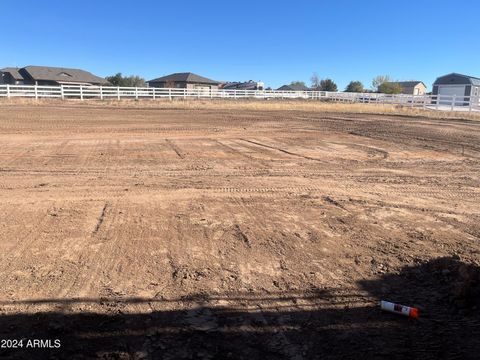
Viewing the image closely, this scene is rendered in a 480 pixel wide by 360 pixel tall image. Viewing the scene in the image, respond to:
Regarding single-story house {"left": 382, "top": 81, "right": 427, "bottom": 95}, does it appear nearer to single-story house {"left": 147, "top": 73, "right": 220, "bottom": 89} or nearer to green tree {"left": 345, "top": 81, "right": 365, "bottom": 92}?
green tree {"left": 345, "top": 81, "right": 365, "bottom": 92}

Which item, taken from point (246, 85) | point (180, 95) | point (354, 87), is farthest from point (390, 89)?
point (180, 95)

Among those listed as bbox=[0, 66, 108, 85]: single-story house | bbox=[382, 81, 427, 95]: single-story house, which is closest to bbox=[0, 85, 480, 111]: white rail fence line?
bbox=[0, 66, 108, 85]: single-story house

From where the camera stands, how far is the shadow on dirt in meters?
3.71

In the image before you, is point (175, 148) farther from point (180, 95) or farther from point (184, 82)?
point (184, 82)

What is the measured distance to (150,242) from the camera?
6008mm

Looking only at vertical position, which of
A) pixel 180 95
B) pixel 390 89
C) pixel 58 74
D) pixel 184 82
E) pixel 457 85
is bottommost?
pixel 180 95

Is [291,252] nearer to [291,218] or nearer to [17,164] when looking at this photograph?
[291,218]

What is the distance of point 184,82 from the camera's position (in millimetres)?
90312

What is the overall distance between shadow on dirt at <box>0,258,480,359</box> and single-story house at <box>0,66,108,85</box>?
76346 mm

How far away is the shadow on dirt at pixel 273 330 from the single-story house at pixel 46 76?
250ft

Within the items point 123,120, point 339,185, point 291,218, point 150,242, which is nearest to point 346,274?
point 291,218

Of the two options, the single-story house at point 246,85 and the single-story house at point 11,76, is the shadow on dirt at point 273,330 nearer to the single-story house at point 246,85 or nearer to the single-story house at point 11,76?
the single-story house at point 11,76

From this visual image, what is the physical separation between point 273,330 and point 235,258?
1.64m

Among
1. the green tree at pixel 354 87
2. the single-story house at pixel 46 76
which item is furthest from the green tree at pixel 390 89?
the single-story house at pixel 46 76
